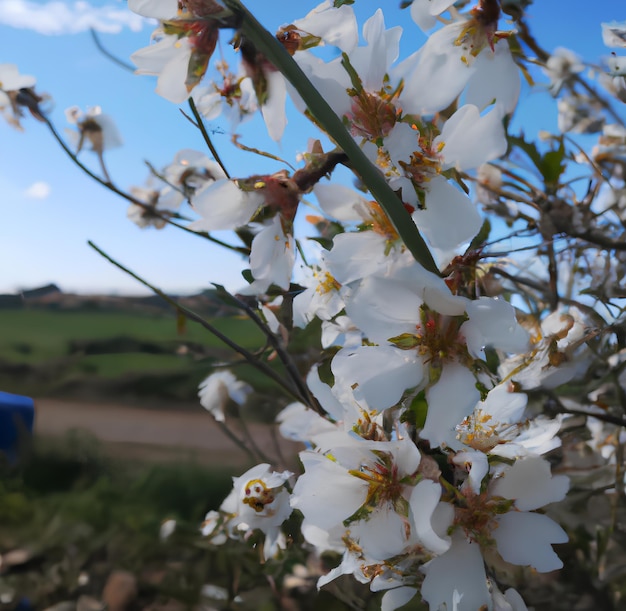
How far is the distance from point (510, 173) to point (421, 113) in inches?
9.8

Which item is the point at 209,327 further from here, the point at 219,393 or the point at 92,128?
the point at 92,128

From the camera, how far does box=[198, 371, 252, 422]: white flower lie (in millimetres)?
597

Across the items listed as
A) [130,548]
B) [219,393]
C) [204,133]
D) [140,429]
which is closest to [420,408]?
[204,133]

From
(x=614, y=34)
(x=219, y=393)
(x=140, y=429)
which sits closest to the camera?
(x=614, y=34)

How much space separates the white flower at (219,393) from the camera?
1.96ft

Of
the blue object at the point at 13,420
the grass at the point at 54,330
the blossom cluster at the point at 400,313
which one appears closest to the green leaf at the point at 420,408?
the blossom cluster at the point at 400,313

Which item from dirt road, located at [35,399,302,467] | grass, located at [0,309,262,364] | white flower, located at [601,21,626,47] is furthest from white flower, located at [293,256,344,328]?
grass, located at [0,309,262,364]

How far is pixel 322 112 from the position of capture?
0.52ft

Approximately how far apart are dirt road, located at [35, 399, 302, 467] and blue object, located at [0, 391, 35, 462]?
739 millimetres

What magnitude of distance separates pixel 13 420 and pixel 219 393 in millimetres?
607

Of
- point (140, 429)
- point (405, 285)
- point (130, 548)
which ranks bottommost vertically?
point (140, 429)

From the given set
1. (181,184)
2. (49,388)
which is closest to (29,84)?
(181,184)

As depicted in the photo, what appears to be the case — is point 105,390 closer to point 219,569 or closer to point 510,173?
point 219,569

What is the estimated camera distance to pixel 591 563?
539 millimetres
